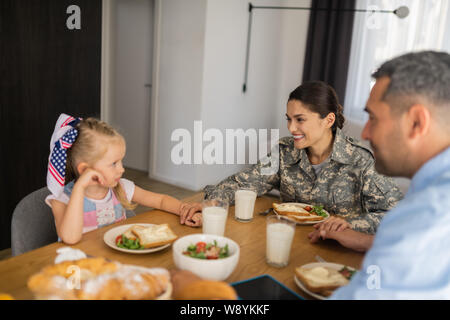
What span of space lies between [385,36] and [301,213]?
3.69 m

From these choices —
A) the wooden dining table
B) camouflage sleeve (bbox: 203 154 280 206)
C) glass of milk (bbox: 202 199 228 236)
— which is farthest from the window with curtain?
glass of milk (bbox: 202 199 228 236)

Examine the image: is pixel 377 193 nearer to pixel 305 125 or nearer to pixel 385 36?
pixel 305 125

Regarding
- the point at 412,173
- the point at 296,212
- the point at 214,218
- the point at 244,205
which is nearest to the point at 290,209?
the point at 296,212

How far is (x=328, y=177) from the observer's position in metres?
1.91

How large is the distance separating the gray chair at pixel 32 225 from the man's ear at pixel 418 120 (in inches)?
48.4

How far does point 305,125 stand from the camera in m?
1.98

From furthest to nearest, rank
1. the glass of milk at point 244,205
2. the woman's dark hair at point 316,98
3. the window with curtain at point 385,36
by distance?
the window with curtain at point 385,36
the woman's dark hair at point 316,98
the glass of milk at point 244,205

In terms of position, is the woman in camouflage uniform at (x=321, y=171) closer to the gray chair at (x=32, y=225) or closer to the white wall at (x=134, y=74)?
the gray chair at (x=32, y=225)

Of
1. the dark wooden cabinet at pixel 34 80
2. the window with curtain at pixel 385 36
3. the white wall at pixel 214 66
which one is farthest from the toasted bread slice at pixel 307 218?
the white wall at pixel 214 66

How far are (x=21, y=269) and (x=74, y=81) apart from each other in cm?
238

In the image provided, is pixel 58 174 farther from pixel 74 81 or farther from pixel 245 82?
pixel 245 82

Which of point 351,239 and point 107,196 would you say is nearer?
point 351,239

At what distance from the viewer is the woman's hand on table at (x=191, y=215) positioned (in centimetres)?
149

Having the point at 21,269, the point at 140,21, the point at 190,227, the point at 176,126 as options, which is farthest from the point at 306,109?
the point at 140,21
